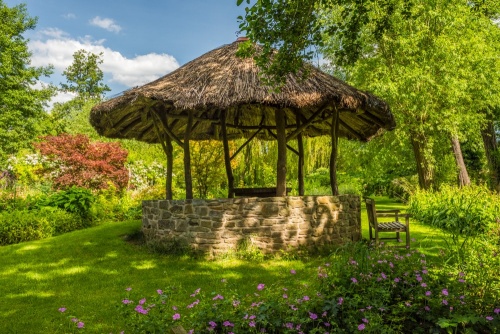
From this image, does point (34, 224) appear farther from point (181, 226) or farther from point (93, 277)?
point (181, 226)

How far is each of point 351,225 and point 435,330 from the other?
489cm

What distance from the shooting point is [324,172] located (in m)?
20.8

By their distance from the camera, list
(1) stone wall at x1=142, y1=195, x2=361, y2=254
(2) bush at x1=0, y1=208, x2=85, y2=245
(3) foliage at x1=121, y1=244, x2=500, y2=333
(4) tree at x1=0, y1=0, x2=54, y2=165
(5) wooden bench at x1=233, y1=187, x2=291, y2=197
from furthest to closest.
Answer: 1. (4) tree at x1=0, y1=0, x2=54, y2=165
2. (2) bush at x1=0, y1=208, x2=85, y2=245
3. (5) wooden bench at x1=233, y1=187, x2=291, y2=197
4. (1) stone wall at x1=142, y1=195, x2=361, y2=254
5. (3) foliage at x1=121, y1=244, x2=500, y2=333

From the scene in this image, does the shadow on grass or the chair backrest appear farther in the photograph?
the chair backrest

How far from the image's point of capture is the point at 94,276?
581 cm

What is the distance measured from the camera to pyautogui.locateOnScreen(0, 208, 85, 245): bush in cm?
871

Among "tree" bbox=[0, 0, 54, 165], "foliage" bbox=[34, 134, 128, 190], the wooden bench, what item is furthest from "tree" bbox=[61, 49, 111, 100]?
the wooden bench

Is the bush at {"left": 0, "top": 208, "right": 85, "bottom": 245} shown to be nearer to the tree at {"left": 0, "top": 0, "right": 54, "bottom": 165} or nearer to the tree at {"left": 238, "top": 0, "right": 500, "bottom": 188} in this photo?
the tree at {"left": 238, "top": 0, "right": 500, "bottom": 188}

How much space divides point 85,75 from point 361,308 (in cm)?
4004

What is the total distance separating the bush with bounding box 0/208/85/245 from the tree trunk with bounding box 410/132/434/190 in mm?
11198

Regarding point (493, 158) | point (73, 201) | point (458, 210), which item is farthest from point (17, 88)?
point (493, 158)

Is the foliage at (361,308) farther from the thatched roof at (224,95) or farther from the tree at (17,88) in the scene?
the tree at (17,88)

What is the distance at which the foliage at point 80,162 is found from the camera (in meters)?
11.9

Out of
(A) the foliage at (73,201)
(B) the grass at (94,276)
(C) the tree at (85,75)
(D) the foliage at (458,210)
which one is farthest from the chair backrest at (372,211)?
(C) the tree at (85,75)
